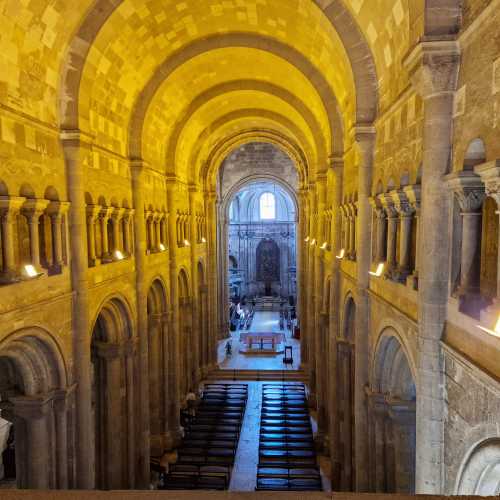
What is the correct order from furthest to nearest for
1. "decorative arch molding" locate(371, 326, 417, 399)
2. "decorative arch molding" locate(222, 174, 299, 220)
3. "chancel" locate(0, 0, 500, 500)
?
"decorative arch molding" locate(222, 174, 299, 220) → "decorative arch molding" locate(371, 326, 417, 399) → "chancel" locate(0, 0, 500, 500)

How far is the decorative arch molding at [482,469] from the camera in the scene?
462cm

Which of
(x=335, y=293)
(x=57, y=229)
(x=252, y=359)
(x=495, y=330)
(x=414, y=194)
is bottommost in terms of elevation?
(x=252, y=359)

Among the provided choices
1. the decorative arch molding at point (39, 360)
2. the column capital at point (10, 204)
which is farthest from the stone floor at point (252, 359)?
the column capital at point (10, 204)

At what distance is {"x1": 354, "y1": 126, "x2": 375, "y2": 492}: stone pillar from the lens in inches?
399

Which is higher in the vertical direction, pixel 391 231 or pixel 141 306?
pixel 391 231

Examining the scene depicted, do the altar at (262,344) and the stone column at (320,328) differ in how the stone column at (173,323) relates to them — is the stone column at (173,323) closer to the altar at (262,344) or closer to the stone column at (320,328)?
the stone column at (320,328)

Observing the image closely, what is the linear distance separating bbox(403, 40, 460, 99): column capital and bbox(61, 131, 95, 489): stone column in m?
7.63

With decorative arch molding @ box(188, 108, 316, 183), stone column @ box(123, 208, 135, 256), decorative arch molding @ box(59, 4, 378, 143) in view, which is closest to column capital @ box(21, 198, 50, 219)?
decorative arch molding @ box(59, 4, 378, 143)

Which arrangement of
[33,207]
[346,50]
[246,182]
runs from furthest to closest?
1. [246,182]
2. [346,50]
3. [33,207]

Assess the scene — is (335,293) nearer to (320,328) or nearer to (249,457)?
(320,328)

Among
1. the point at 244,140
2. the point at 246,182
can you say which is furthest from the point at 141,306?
the point at 246,182

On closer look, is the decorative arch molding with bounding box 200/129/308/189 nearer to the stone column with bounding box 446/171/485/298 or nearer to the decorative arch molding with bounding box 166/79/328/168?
the decorative arch molding with bounding box 166/79/328/168

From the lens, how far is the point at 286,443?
62.2 feet

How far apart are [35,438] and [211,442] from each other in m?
10.2
